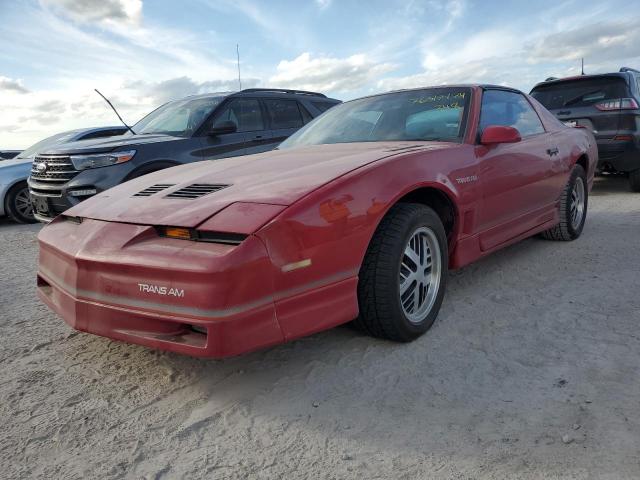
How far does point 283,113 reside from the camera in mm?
6781

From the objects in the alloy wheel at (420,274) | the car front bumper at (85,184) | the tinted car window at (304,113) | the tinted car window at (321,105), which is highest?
the tinted car window at (321,105)

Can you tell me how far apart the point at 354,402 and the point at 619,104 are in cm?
634

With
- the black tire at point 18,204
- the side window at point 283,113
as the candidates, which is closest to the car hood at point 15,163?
the black tire at point 18,204

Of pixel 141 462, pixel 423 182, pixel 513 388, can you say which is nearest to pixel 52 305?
pixel 141 462

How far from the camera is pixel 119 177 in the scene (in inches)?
207

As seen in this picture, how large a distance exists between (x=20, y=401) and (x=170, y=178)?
1365 mm

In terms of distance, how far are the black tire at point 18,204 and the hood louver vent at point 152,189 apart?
560cm

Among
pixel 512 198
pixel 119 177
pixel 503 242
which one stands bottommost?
pixel 503 242

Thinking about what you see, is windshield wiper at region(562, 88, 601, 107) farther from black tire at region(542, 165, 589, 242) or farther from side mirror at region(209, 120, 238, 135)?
side mirror at region(209, 120, 238, 135)

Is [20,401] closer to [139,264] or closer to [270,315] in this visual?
[139,264]

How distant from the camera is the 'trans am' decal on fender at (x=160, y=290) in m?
1.95

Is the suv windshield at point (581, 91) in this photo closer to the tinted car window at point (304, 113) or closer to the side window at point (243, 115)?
the tinted car window at point (304, 113)

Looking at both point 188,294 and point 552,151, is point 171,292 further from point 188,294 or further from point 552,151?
point 552,151

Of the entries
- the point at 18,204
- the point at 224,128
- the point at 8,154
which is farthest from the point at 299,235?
the point at 8,154
